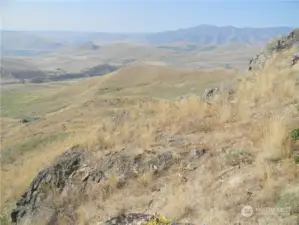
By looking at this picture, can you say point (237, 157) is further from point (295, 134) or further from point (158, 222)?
point (158, 222)

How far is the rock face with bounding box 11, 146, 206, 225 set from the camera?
9.59m

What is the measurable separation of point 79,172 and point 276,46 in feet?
50.3

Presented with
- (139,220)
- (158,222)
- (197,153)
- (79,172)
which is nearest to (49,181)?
(79,172)

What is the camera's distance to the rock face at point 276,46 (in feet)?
71.8

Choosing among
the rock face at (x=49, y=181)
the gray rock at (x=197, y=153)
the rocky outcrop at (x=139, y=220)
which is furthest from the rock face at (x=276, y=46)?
the rocky outcrop at (x=139, y=220)

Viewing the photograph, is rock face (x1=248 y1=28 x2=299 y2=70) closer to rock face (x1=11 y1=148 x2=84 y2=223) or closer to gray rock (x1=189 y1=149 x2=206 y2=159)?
rock face (x1=11 y1=148 x2=84 y2=223)

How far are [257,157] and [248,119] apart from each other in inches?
101

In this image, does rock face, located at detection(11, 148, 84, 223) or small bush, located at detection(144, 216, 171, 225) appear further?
rock face, located at detection(11, 148, 84, 223)

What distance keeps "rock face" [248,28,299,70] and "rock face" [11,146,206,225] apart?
511 inches

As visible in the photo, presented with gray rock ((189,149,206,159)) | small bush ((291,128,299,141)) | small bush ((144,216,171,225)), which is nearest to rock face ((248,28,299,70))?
gray rock ((189,149,206,159))

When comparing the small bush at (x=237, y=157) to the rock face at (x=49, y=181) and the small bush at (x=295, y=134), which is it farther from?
the rock face at (x=49, y=181)

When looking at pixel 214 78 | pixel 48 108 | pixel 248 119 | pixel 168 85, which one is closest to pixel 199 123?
pixel 248 119

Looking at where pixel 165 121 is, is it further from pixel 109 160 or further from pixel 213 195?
pixel 213 195

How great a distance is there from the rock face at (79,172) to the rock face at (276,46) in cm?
1299
